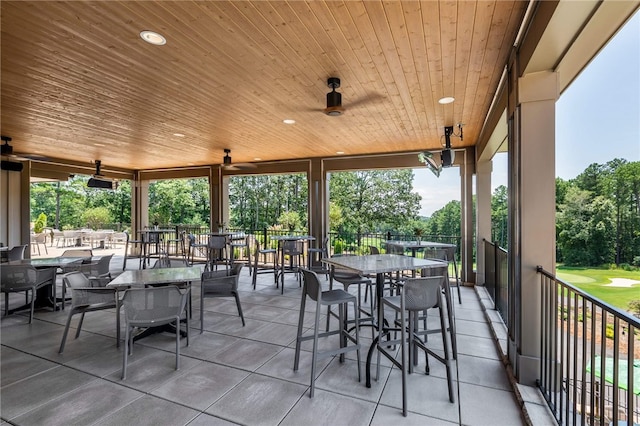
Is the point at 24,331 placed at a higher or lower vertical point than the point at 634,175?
lower

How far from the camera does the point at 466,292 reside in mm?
5590

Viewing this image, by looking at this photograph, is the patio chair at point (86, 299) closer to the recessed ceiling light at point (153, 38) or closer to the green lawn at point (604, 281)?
the recessed ceiling light at point (153, 38)

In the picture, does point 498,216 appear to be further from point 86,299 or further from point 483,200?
point 86,299

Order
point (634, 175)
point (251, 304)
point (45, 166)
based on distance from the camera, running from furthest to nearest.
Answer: point (45, 166) < point (634, 175) < point (251, 304)

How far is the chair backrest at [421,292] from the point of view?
7.43 ft

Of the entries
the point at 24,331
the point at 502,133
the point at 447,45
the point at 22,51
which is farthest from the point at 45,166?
the point at 502,133

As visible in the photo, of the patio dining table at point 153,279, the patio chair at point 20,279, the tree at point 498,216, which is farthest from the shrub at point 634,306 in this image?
the patio chair at point 20,279

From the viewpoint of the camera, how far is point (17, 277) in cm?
387

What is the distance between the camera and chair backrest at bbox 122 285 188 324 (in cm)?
261

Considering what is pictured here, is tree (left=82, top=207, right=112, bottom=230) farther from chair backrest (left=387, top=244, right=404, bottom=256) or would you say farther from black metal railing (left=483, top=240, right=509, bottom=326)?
black metal railing (left=483, top=240, right=509, bottom=326)

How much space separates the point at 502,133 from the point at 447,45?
1959 mm

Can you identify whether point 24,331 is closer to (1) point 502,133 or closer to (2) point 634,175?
(1) point 502,133

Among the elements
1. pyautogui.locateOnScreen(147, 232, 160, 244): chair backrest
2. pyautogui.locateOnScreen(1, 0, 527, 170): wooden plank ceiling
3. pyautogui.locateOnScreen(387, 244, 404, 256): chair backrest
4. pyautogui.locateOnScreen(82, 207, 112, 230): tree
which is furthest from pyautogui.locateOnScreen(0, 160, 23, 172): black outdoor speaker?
pyautogui.locateOnScreen(82, 207, 112, 230): tree

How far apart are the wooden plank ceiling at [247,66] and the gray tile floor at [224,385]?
266 centimetres
